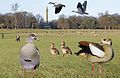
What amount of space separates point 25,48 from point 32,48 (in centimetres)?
8

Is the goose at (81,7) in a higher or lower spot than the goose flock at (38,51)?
higher

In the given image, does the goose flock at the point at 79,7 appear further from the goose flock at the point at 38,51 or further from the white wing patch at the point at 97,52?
the white wing patch at the point at 97,52

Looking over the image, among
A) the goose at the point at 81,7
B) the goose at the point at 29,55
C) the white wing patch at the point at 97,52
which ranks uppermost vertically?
the goose at the point at 81,7

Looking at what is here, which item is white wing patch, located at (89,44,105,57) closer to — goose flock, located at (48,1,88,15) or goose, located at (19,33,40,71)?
goose, located at (19,33,40,71)

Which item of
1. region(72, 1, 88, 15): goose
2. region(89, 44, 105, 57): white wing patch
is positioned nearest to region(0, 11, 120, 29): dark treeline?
region(72, 1, 88, 15): goose

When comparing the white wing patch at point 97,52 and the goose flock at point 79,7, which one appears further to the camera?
the white wing patch at point 97,52

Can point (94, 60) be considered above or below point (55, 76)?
above

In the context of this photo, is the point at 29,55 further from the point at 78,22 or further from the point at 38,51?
the point at 78,22

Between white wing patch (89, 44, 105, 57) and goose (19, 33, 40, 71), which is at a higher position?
goose (19, 33, 40, 71)

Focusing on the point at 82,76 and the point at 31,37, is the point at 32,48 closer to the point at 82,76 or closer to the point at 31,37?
the point at 31,37

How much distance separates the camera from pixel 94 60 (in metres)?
5.89

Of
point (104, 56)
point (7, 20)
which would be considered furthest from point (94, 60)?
point (7, 20)

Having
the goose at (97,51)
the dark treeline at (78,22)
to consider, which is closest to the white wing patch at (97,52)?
the goose at (97,51)

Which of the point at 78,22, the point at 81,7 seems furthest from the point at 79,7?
the point at 78,22
